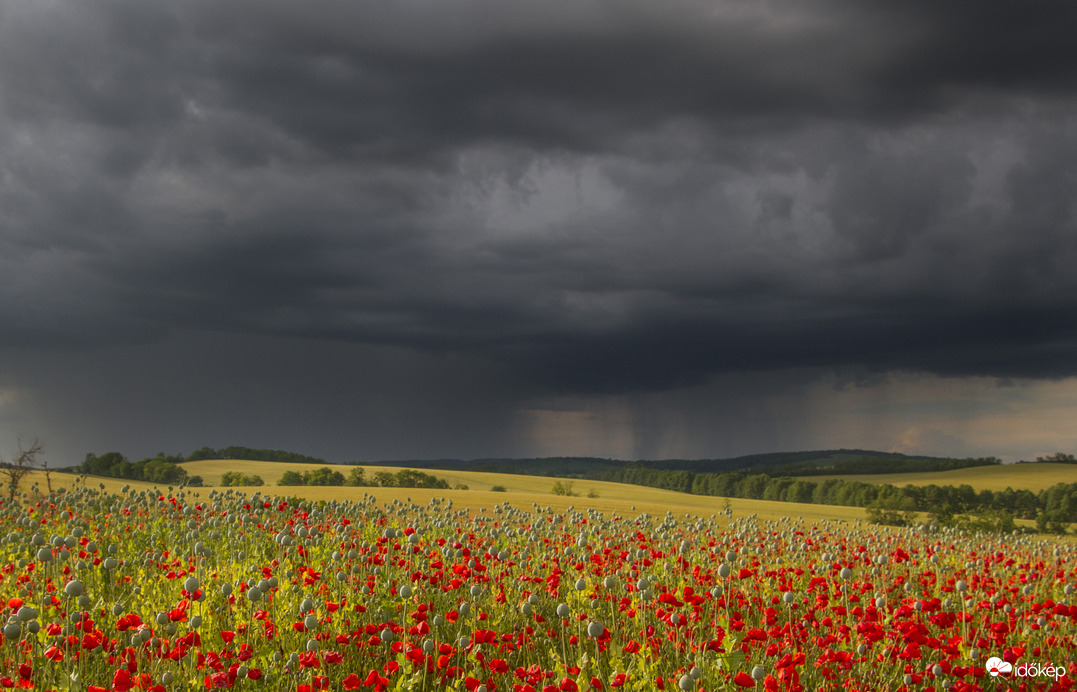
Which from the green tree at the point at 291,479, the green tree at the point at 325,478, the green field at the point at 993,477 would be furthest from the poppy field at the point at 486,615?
the green field at the point at 993,477

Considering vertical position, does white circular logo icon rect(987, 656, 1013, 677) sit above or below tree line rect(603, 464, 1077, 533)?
above

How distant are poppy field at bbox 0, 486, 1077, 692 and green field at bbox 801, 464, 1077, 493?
3323 inches

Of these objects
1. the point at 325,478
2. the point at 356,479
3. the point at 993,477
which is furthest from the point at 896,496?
the point at 993,477

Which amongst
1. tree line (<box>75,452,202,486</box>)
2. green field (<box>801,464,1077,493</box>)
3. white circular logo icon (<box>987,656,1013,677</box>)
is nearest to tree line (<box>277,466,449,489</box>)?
tree line (<box>75,452,202,486</box>)

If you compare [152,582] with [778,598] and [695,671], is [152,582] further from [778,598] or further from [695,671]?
[778,598]

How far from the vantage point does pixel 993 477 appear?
91000mm

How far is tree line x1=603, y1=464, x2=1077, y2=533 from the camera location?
115ft

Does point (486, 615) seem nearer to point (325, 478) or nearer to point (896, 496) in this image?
point (325, 478)

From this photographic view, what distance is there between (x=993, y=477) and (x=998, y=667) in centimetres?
10542

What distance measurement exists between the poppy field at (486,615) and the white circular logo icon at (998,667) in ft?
0.08

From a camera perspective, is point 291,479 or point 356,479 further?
point 291,479

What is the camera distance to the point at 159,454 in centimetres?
7162

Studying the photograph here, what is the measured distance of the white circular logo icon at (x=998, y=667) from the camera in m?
5.93

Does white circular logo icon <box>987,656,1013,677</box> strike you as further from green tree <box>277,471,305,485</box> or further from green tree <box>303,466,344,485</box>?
green tree <box>277,471,305,485</box>
